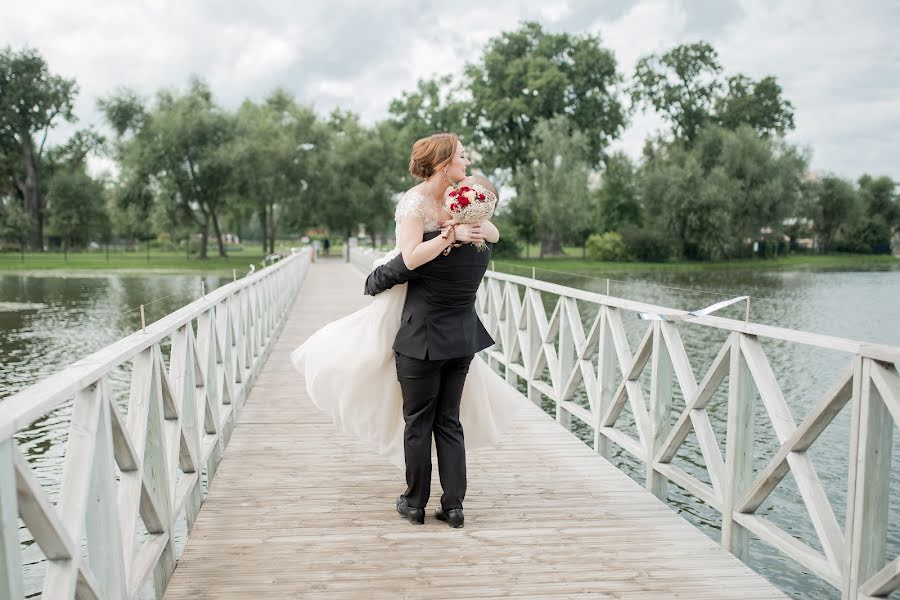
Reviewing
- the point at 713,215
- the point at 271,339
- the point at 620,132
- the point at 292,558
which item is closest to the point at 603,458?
the point at 292,558

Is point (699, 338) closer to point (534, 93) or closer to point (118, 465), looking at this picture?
point (118, 465)

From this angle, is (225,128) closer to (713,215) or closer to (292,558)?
(713,215)

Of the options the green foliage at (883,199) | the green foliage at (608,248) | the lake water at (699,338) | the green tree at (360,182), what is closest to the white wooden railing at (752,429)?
the lake water at (699,338)

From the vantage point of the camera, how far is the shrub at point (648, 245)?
129 ft

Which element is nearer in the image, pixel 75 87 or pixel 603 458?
pixel 603 458

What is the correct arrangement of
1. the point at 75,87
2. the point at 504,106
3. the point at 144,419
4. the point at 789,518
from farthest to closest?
the point at 75,87
the point at 504,106
the point at 789,518
the point at 144,419

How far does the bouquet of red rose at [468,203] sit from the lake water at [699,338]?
1252mm

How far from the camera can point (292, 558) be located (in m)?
3.12

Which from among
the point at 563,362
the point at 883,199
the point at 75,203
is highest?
the point at 883,199

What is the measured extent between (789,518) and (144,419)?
4.69 metres

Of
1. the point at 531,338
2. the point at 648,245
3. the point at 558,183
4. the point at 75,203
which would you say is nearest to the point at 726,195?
the point at 648,245

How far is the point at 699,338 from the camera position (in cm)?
1338

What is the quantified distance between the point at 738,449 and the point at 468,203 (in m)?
1.54

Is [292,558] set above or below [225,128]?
below
